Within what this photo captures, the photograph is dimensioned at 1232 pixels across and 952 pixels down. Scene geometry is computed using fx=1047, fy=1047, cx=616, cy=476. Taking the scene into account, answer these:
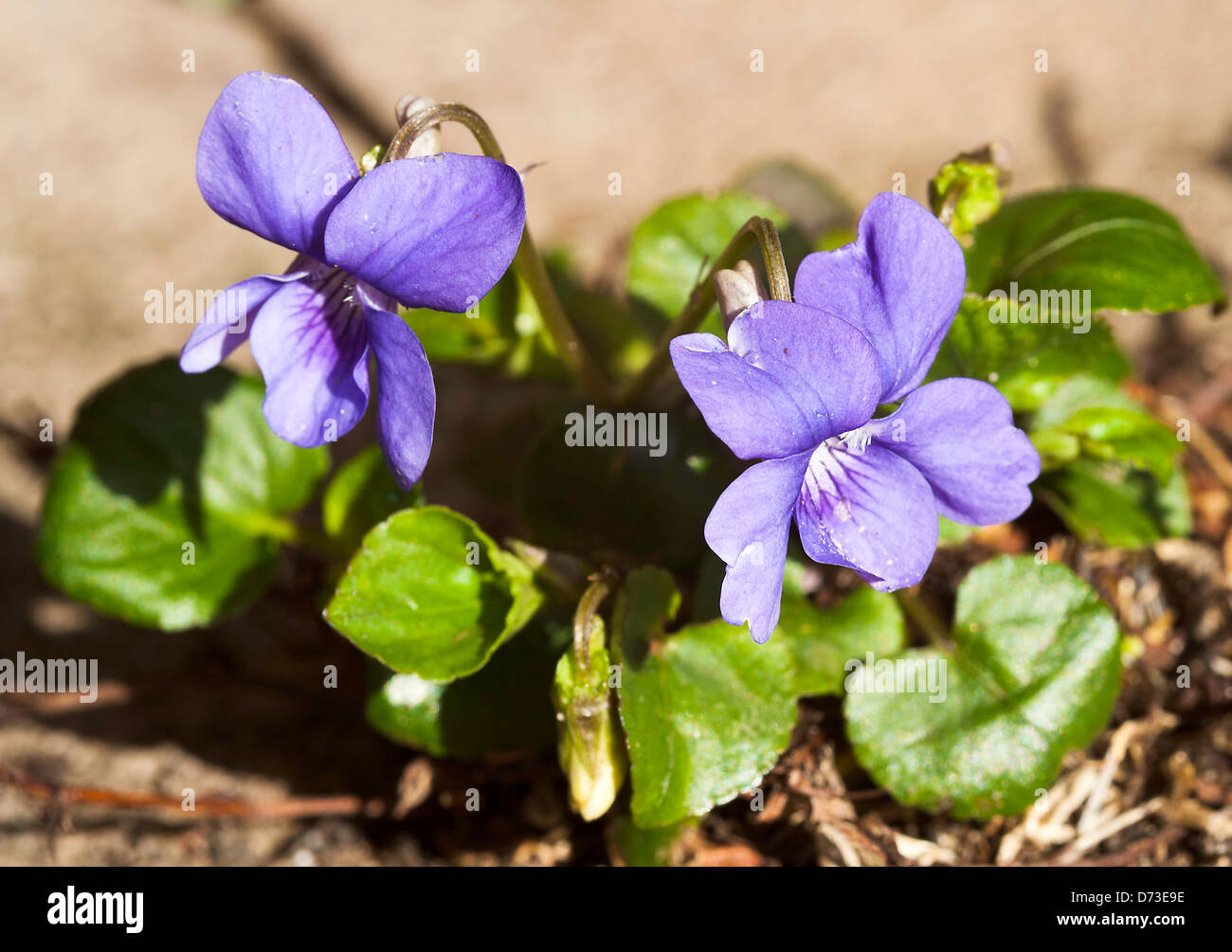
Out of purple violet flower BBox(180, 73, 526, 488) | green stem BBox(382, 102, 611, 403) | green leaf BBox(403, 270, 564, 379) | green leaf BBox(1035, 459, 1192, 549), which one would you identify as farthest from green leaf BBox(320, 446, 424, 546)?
green leaf BBox(1035, 459, 1192, 549)

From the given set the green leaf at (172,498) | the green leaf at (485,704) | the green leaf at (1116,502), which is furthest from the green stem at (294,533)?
the green leaf at (1116,502)

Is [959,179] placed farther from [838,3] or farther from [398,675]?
[838,3]

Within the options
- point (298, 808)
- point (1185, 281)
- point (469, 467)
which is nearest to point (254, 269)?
point (469, 467)

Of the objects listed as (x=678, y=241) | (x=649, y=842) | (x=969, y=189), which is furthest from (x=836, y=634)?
(x=678, y=241)

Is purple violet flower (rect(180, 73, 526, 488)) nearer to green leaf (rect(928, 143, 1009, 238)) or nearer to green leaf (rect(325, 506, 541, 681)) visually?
green leaf (rect(325, 506, 541, 681))

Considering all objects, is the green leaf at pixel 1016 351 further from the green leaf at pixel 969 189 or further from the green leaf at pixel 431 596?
the green leaf at pixel 431 596
